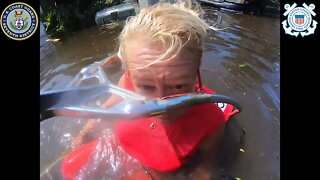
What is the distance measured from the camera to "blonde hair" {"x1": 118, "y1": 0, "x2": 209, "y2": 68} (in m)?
0.66

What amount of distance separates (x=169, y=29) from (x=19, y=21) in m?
0.30

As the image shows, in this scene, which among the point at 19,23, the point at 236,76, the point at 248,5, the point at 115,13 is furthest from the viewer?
the point at 248,5

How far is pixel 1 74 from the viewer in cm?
41

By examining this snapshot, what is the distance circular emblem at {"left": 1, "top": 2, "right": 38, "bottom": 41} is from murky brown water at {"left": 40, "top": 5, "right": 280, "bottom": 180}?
1.25 feet

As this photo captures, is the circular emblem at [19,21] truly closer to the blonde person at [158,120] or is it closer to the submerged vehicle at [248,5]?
the blonde person at [158,120]

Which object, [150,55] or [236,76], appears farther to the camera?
[236,76]

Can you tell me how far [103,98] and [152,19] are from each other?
0.81 ft

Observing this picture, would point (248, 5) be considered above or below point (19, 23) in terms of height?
below
